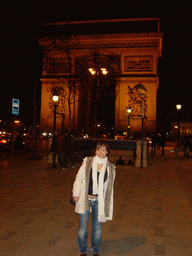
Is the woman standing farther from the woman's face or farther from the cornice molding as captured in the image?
the cornice molding

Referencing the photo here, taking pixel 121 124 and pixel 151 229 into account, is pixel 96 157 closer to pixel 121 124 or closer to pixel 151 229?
pixel 151 229

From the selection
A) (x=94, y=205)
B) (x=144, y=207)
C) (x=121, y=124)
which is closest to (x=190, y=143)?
(x=121, y=124)

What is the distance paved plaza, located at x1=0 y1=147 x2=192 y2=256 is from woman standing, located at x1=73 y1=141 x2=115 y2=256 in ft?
1.86

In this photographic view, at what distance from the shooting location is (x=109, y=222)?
A: 6.39 metres

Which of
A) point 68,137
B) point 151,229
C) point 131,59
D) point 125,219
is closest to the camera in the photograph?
point 151,229

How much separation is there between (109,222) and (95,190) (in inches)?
85.9

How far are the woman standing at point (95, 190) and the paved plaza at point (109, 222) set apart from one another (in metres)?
0.57

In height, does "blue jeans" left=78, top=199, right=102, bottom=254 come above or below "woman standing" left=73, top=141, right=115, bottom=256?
below

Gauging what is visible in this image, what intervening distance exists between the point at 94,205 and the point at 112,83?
37055 millimetres

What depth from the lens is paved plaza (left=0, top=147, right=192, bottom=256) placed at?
498cm

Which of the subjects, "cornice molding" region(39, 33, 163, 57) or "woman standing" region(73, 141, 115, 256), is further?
"cornice molding" region(39, 33, 163, 57)

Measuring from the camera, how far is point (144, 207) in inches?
300

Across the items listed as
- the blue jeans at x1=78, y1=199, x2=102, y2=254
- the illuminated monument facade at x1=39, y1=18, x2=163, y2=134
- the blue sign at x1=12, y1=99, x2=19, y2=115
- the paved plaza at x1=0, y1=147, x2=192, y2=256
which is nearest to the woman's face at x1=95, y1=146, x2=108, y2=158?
the blue jeans at x1=78, y1=199, x2=102, y2=254

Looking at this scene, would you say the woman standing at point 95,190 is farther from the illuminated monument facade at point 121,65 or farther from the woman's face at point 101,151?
the illuminated monument facade at point 121,65
